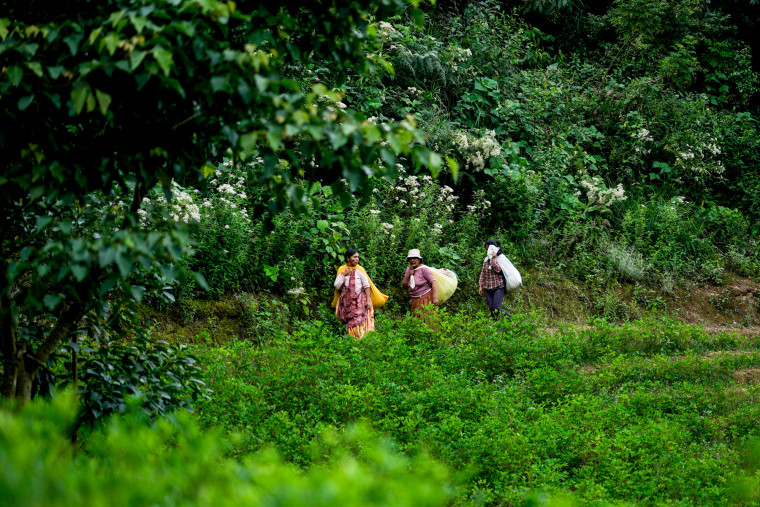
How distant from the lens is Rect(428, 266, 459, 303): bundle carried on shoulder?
30.8 feet

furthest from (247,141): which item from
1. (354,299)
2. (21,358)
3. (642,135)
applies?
(642,135)

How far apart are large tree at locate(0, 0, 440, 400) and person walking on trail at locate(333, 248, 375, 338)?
510cm

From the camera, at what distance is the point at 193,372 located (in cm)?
402

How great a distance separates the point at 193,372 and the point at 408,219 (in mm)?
7032

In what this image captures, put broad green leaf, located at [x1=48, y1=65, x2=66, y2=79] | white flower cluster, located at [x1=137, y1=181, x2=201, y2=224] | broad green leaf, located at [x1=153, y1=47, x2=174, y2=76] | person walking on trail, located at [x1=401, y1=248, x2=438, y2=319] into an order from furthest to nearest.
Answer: person walking on trail, located at [x1=401, y1=248, x2=438, y2=319] < white flower cluster, located at [x1=137, y1=181, x2=201, y2=224] < broad green leaf, located at [x1=48, y1=65, x2=66, y2=79] < broad green leaf, located at [x1=153, y1=47, x2=174, y2=76]

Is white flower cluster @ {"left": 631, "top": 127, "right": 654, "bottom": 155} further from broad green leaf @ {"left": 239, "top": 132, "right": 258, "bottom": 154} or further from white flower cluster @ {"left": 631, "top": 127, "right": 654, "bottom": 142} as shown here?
broad green leaf @ {"left": 239, "top": 132, "right": 258, "bottom": 154}

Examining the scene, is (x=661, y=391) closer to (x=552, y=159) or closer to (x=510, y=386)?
(x=510, y=386)

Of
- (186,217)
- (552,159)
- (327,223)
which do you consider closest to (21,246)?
(186,217)

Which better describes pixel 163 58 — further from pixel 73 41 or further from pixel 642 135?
pixel 642 135

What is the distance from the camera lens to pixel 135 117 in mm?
2938

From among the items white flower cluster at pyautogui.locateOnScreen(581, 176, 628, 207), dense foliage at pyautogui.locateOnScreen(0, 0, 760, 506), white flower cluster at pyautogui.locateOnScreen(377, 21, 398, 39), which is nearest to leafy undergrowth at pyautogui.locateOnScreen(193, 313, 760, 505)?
dense foliage at pyautogui.locateOnScreen(0, 0, 760, 506)

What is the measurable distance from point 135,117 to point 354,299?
566 centimetres

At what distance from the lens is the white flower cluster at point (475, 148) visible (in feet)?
38.2

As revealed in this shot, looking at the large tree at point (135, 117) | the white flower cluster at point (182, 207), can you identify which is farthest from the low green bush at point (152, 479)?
the white flower cluster at point (182, 207)
